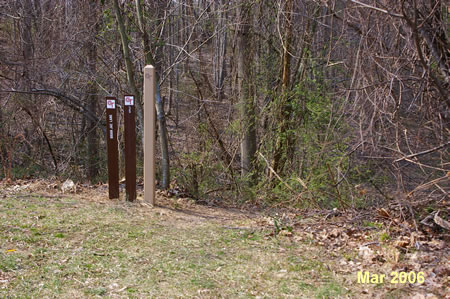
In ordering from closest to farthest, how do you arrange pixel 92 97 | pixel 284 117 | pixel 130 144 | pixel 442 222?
pixel 442 222 < pixel 130 144 < pixel 284 117 < pixel 92 97

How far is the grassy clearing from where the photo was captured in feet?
13.0

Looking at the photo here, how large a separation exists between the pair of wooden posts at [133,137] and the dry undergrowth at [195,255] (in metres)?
0.41

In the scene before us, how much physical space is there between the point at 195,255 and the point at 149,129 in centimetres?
242

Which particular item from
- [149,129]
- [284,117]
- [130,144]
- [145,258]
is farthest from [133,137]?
[284,117]

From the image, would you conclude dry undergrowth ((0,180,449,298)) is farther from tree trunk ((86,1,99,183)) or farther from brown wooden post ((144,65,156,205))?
tree trunk ((86,1,99,183))

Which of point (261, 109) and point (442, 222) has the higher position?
point (261, 109)

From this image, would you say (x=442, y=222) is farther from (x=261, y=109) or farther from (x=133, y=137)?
(x=261, y=109)

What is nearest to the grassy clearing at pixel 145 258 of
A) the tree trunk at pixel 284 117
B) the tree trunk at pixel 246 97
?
the tree trunk at pixel 284 117

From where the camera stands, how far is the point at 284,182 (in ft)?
27.9

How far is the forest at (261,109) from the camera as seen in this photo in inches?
206

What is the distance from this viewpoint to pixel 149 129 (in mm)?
6676

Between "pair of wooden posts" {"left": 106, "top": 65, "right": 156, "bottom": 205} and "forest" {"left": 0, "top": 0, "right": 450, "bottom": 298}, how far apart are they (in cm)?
33

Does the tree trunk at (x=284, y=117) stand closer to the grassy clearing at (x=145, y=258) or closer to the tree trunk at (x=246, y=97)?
the tree trunk at (x=246, y=97)

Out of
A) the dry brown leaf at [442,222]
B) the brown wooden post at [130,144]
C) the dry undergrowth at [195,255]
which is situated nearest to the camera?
the dry undergrowth at [195,255]
